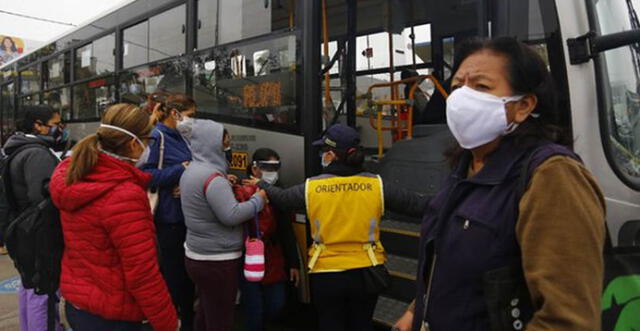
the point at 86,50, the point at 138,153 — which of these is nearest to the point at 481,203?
the point at 138,153

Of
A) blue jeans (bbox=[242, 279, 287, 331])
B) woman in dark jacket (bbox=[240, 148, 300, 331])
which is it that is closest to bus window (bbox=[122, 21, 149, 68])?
woman in dark jacket (bbox=[240, 148, 300, 331])

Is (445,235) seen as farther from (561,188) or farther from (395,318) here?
(395,318)

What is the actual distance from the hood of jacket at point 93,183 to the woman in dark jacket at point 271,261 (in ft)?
3.90

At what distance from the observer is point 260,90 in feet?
11.9

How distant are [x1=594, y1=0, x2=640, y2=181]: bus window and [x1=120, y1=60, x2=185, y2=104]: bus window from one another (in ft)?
11.6

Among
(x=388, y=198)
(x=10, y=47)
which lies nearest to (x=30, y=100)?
(x=388, y=198)

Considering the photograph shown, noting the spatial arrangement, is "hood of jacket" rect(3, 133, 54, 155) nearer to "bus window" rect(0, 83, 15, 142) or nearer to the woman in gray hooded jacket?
the woman in gray hooded jacket

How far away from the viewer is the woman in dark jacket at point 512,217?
1.01 m

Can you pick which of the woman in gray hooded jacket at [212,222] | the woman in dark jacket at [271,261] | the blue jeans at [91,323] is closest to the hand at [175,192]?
the woman in gray hooded jacket at [212,222]

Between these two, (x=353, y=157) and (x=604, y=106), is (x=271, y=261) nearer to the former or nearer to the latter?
(x=353, y=157)

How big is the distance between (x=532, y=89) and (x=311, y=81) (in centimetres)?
214

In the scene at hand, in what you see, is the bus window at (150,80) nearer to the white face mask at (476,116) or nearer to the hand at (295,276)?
the hand at (295,276)

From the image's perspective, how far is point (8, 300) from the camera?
4801mm

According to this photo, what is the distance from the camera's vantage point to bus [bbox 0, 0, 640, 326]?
2.08m
